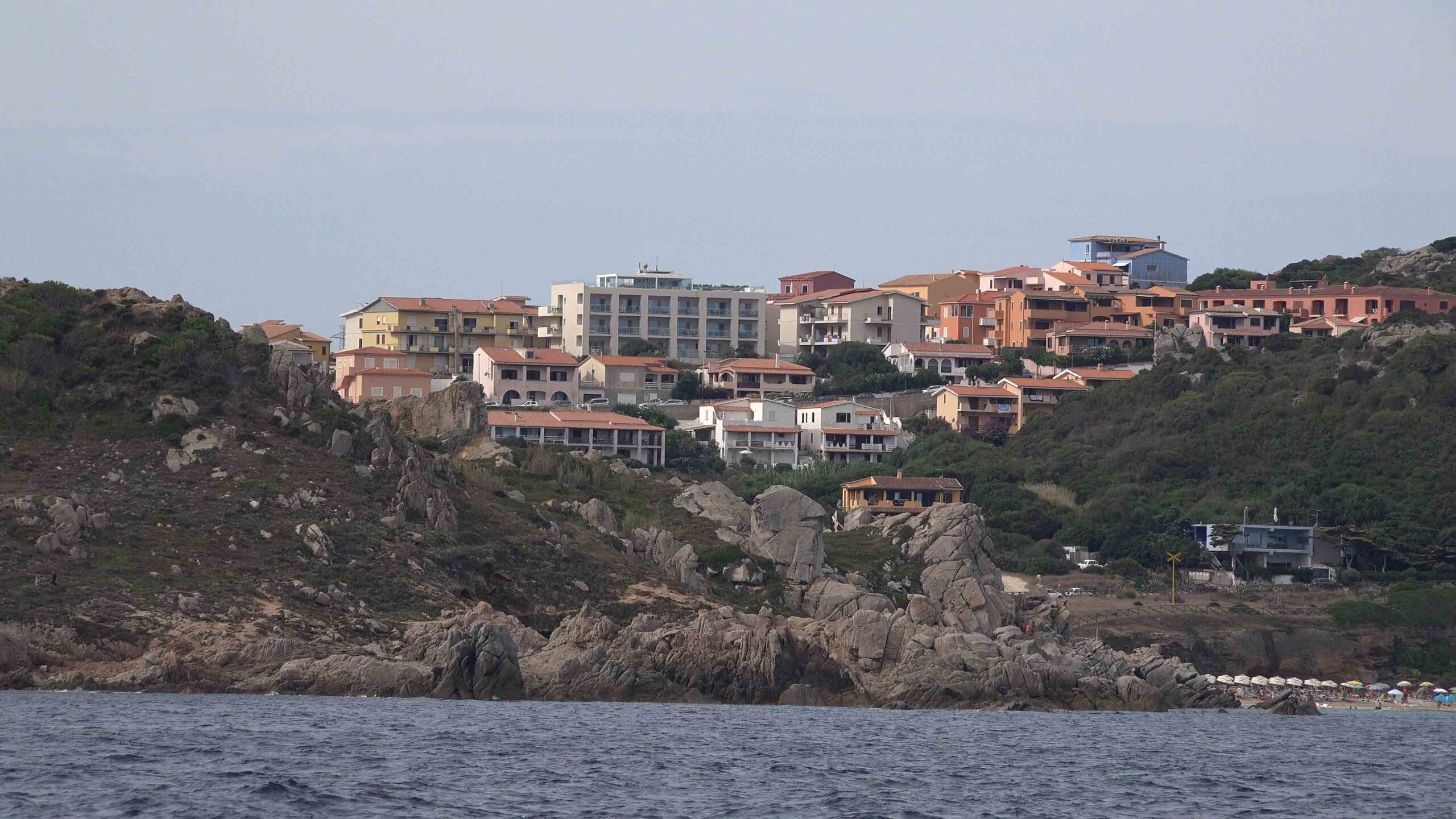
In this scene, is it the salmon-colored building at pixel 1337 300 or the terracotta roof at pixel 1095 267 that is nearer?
the salmon-colored building at pixel 1337 300

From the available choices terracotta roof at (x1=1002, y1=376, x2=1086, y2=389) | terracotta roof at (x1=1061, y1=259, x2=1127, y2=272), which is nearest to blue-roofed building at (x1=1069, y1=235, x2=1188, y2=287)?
terracotta roof at (x1=1061, y1=259, x2=1127, y2=272)

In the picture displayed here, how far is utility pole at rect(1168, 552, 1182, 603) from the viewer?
9512 cm

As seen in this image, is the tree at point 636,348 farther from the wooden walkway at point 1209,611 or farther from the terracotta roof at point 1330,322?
the wooden walkway at point 1209,611

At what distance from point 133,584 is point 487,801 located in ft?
75.3

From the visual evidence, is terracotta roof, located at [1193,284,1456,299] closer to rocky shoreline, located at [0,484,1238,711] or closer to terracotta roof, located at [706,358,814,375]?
terracotta roof, located at [706,358,814,375]

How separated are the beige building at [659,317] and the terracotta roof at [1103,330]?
2197 centimetres

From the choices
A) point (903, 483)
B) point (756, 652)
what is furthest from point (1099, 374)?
point (756, 652)

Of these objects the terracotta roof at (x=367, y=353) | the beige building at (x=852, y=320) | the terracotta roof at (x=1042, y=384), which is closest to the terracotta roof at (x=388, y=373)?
the terracotta roof at (x=367, y=353)

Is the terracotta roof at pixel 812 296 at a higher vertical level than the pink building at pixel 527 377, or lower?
higher

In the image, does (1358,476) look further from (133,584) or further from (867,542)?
(133,584)

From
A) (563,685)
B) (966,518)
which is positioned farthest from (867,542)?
(563,685)

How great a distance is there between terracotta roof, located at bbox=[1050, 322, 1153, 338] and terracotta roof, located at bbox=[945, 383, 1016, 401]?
16.3 metres

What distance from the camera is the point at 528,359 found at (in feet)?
418

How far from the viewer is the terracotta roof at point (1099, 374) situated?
5236 inches
